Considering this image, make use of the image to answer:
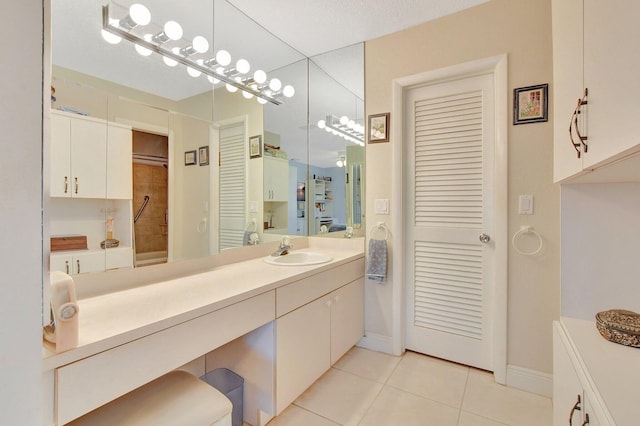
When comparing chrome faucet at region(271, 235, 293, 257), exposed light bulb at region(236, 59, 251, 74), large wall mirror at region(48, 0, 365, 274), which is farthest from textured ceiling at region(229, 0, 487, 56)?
chrome faucet at region(271, 235, 293, 257)

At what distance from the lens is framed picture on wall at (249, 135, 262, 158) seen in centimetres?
216

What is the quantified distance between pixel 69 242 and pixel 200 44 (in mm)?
1346

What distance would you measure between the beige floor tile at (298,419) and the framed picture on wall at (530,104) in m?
2.16

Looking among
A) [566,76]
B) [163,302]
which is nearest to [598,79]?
[566,76]

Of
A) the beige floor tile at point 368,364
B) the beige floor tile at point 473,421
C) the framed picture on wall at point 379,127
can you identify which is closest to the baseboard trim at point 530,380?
the beige floor tile at point 473,421

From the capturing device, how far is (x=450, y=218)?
2146 millimetres

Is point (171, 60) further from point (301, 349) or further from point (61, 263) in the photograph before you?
point (301, 349)

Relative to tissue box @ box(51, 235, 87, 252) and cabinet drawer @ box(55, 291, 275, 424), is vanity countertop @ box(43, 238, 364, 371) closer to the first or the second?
cabinet drawer @ box(55, 291, 275, 424)

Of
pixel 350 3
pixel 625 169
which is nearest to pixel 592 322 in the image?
pixel 625 169

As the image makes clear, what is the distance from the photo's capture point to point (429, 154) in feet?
7.27

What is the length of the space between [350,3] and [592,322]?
7.28ft

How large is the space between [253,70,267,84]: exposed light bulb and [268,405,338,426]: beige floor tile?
2281 mm

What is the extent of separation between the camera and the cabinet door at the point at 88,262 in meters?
1.24

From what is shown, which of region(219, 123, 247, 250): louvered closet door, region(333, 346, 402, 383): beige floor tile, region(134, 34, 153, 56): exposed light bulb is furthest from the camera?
region(333, 346, 402, 383): beige floor tile
